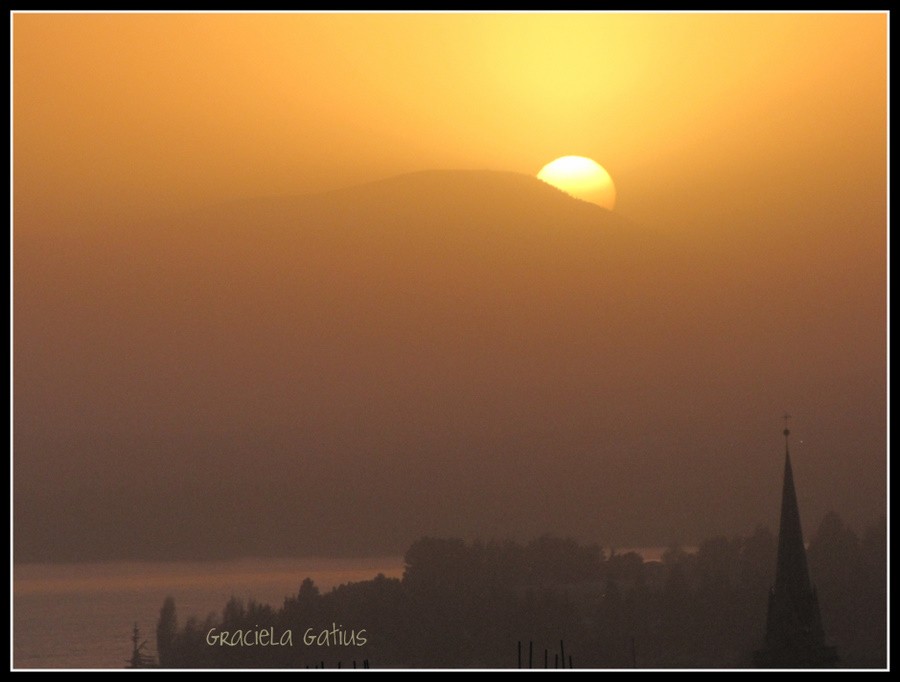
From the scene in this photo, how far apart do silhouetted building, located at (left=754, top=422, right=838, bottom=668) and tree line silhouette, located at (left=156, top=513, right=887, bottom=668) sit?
1.63ft

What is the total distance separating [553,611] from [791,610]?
9.17m

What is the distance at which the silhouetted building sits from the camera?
126ft

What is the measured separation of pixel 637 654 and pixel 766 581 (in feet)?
21.7

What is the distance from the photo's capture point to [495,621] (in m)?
36.4

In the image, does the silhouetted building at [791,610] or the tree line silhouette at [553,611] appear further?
the silhouetted building at [791,610]

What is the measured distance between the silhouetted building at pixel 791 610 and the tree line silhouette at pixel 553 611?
1.63ft

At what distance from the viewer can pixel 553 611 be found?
37094mm

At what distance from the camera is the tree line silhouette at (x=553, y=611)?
33531 mm

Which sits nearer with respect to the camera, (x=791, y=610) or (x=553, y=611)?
(x=553, y=611)

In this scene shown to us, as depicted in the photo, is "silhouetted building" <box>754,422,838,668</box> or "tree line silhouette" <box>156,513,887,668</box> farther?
"silhouetted building" <box>754,422,838,668</box>

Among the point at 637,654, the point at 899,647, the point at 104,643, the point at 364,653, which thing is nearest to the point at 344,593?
the point at 364,653

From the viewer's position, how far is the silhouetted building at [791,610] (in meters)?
38.4

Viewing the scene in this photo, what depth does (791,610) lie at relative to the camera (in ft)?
137

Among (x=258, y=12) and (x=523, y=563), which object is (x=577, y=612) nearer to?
(x=523, y=563)
